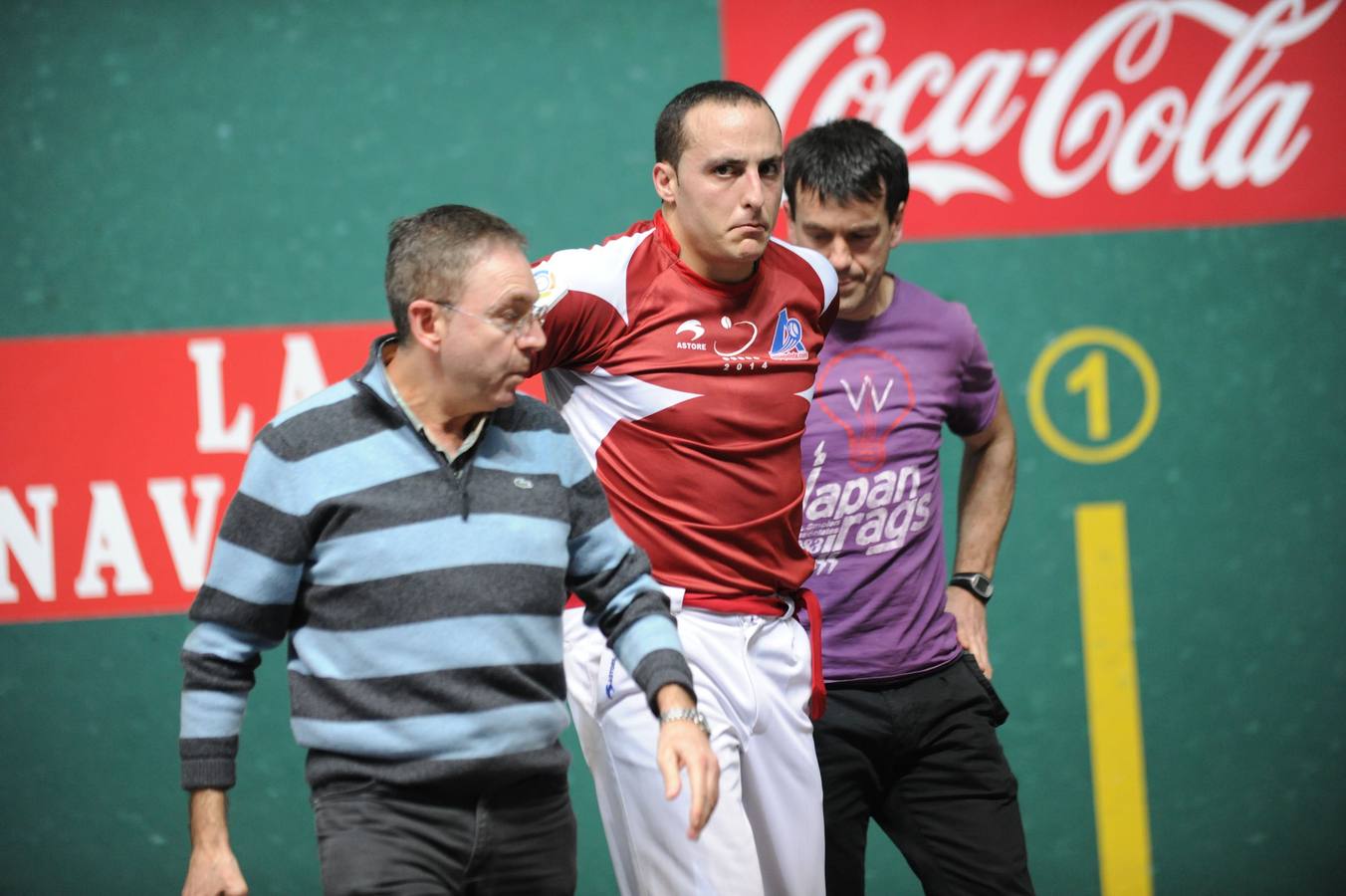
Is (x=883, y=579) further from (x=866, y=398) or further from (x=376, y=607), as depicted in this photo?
(x=376, y=607)

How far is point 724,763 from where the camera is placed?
7.65 ft

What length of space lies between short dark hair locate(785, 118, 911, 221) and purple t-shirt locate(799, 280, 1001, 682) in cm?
24

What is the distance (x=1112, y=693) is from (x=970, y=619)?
3.98ft

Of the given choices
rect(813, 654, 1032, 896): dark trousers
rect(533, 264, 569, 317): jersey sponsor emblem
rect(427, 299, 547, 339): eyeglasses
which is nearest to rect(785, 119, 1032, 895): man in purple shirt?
rect(813, 654, 1032, 896): dark trousers

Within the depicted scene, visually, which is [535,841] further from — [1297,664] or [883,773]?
[1297,664]

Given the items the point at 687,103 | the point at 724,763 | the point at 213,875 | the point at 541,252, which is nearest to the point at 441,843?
the point at 213,875

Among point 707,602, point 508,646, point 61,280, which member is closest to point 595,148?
point 61,280

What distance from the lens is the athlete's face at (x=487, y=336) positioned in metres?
1.94

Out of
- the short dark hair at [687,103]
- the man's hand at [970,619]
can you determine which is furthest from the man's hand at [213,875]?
the man's hand at [970,619]

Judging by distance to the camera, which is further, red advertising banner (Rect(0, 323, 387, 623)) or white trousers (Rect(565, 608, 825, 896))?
red advertising banner (Rect(0, 323, 387, 623))

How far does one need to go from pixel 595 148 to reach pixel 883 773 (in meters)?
1.87

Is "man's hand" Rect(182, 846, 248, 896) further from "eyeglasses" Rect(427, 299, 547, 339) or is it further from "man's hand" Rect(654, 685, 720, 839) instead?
"eyeglasses" Rect(427, 299, 547, 339)

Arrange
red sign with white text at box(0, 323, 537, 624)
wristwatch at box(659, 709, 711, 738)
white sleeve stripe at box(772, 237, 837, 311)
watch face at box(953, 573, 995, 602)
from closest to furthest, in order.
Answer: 1. wristwatch at box(659, 709, 711, 738)
2. white sleeve stripe at box(772, 237, 837, 311)
3. watch face at box(953, 573, 995, 602)
4. red sign with white text at box(0, 323, 537, 624)

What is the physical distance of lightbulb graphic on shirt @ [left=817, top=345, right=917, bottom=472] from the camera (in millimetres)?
2715
